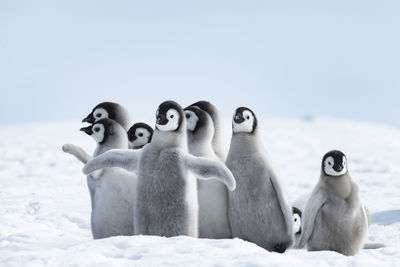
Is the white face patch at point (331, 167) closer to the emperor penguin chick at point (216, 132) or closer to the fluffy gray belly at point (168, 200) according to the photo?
the emperor penguin chick at point (216, 132)

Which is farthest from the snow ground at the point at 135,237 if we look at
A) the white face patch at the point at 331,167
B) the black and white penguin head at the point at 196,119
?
the black and white penguin head at the point at 196,119

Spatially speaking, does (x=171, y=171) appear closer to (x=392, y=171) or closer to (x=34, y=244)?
(x=34, y=244)

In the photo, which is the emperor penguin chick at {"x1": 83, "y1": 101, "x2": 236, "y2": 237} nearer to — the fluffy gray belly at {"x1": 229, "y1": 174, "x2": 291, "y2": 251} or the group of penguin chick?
the group of penguin chick

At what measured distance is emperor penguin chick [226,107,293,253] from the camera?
5145mm

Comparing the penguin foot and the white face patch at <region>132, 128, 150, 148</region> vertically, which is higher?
the white face patch at <region>132, 128, 150, 148</region>

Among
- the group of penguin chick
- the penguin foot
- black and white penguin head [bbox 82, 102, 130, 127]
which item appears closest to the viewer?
the group of penguin chick

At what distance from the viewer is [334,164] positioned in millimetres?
5383

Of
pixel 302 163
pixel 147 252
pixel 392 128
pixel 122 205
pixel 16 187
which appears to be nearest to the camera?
pixel 147 252

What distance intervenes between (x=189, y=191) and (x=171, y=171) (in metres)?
0.18

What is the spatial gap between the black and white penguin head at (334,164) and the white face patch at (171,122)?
4.69 ft

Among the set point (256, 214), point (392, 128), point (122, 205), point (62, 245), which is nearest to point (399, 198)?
point (256, 214)

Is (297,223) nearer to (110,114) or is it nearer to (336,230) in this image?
(336,230)

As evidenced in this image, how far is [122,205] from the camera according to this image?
506 centimetres

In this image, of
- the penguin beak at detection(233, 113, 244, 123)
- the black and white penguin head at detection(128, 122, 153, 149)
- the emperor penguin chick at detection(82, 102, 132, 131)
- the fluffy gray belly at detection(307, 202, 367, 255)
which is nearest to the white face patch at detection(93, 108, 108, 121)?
the emperor penguin chick at detection(82, 102, 132, 131)
